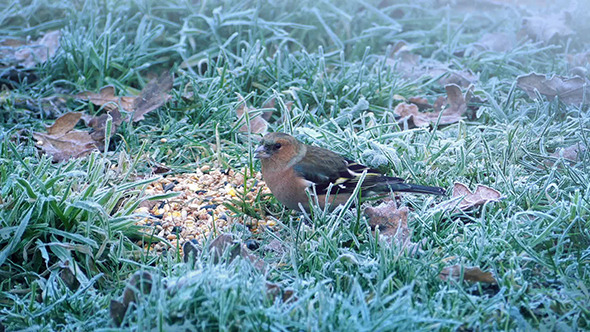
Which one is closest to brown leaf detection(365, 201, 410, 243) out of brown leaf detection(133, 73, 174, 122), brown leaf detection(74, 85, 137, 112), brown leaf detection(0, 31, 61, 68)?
brown leaf detection(133, 73, 174, 122)

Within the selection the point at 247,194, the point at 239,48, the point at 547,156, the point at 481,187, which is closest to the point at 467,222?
the point at 481,187

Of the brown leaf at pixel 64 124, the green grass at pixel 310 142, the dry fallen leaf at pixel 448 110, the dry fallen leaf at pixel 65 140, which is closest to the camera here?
the green grass at pixel 310 142

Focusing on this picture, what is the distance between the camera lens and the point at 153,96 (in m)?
4.90

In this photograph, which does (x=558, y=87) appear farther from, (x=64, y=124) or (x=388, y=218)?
(x=64, y=124)

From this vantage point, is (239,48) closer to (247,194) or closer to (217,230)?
(247,194)

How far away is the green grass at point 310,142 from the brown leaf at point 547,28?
14 centimetres

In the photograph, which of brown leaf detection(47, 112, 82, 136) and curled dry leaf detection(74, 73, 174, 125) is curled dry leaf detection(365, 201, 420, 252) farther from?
brown leaf detection(47, 112, 82, 136)

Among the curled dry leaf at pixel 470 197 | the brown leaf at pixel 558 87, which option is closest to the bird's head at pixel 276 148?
the curled dry leaf at pixel 470 197

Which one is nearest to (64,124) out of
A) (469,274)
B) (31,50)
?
(31,50)

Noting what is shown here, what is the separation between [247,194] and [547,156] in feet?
6.30

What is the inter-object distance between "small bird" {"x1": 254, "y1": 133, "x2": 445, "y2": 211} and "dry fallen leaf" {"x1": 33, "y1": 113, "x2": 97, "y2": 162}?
4.33 ft

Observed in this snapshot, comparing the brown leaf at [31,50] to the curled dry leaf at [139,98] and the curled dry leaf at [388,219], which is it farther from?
the curled dry leaf at [388,219]

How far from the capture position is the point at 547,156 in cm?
411

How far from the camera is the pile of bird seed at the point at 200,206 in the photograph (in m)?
3.62
